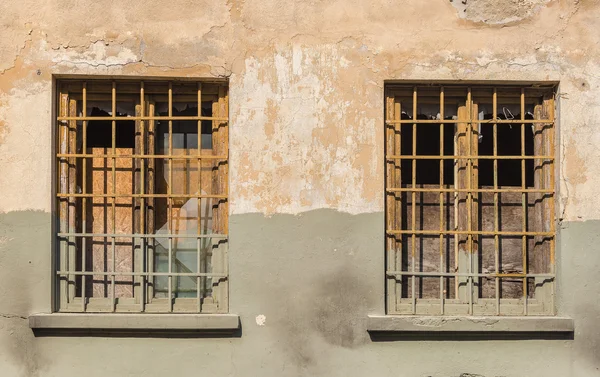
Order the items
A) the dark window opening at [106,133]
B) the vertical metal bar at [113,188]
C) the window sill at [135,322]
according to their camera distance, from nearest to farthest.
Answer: the window sill at [135,322] < the vertical metal bar at [113,188] < the dark window opening at [106,133]

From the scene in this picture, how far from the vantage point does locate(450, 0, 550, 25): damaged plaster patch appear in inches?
187

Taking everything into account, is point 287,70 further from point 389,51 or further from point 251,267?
point 251,267

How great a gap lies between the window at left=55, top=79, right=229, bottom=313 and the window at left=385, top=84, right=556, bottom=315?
1270 millimetres

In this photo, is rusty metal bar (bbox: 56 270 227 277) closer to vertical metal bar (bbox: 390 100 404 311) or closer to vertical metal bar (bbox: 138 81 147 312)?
vertical metal bar (bbox: 138 81 147 312)

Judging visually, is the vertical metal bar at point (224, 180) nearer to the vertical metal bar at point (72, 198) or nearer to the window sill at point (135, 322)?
the window sill at point (135, 322)

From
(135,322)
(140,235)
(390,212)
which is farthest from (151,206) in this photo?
(390,212)

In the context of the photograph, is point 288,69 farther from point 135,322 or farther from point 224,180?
point 135,322

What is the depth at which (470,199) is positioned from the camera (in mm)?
4801

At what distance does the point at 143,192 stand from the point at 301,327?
1.48m

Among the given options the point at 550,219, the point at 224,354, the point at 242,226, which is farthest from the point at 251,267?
the point at 550,219

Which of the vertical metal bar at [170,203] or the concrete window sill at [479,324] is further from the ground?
the vertical metal bar at [170,203]

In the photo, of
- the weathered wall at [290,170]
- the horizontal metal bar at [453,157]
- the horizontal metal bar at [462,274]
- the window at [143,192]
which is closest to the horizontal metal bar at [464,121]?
the weathered wall at [290,170]

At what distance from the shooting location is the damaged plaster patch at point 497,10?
4.74 m

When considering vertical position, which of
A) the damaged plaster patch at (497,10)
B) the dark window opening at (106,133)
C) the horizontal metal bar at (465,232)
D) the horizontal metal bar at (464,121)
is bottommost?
the horizontal metal bar at (465,232)
